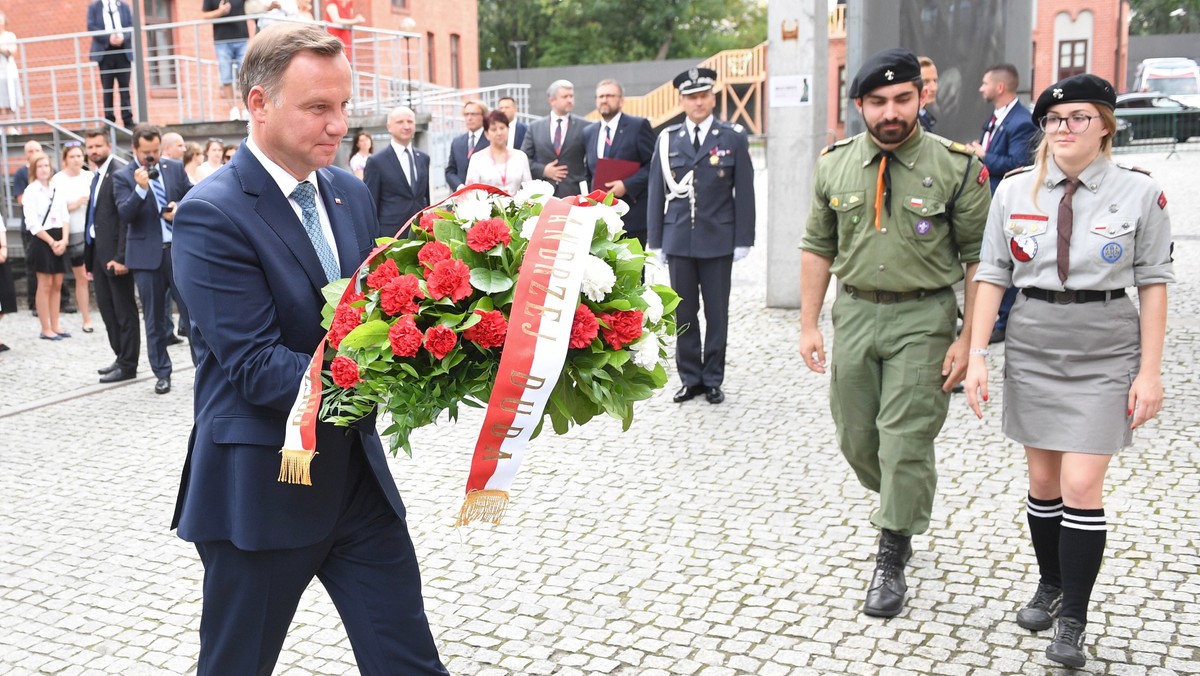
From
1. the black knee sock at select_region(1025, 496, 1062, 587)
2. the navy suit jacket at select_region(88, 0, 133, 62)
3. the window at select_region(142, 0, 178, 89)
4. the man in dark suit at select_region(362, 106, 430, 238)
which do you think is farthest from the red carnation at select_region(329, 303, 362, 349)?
the window at select_region(142, 0, 178, 89)

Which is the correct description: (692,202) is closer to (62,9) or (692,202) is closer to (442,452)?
(442,452)

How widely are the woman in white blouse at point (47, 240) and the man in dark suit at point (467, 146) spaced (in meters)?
4.32

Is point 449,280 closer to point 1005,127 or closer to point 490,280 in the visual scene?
point 490,280

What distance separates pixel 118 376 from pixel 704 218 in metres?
5.30

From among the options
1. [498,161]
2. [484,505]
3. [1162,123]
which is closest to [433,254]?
[484,505]

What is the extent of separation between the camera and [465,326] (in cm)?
252

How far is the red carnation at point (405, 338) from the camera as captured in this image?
8.03 ft

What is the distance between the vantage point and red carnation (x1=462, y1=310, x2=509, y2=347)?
253 centimetres

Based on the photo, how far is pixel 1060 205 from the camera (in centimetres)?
399

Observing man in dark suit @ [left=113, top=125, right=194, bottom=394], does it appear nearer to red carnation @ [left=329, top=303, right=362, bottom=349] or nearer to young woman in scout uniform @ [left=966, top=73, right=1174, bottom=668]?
young woman in scout uniform @ [left=966, top=73, right=1174, bottom=668]

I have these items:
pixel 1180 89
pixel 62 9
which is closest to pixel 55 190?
pixel 62 9

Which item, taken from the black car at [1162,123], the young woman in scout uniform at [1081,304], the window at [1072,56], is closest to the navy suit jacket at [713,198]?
the young woman in scout uniform at [1081,304]

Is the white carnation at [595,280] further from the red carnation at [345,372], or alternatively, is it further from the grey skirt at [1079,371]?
the grey skirt at [1079,371]

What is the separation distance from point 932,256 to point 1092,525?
3.85 ft
